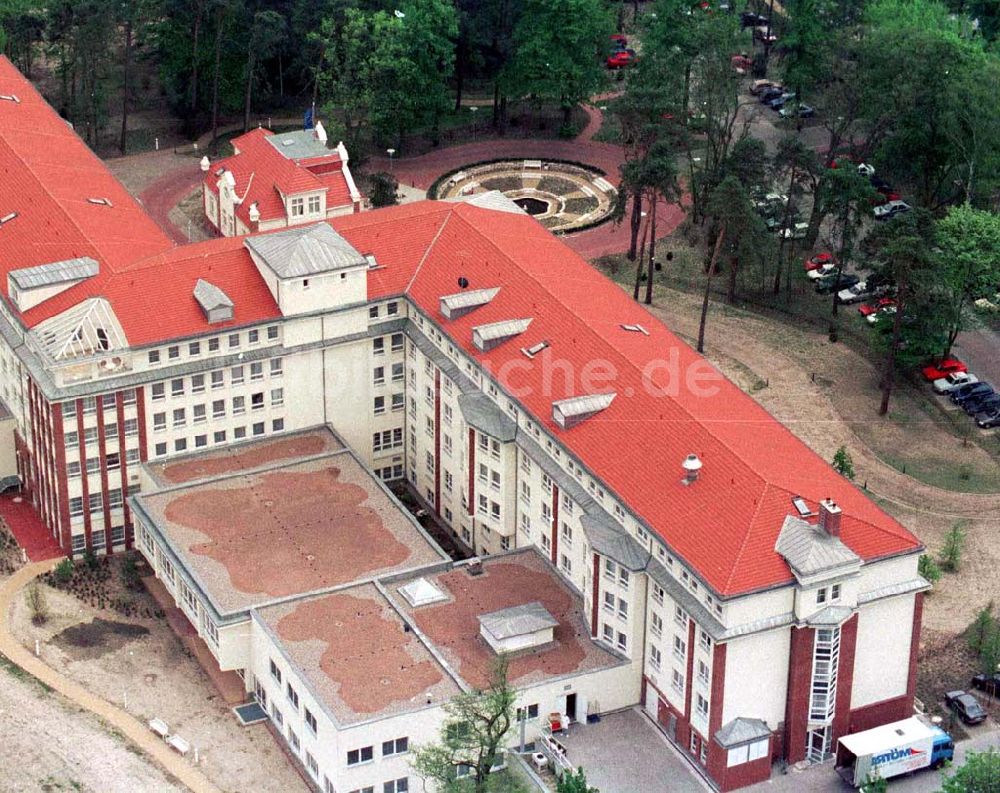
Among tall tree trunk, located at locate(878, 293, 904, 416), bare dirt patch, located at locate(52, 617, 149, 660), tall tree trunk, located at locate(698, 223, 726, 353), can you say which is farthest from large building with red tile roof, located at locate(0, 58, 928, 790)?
tall tree trunk, located at locate(878, 293, 904, 416)

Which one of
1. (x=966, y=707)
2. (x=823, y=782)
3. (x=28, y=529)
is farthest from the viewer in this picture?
(x=28, y=529)

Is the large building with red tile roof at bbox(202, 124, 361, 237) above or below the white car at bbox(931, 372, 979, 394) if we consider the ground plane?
above

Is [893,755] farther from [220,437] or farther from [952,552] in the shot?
[220,437]

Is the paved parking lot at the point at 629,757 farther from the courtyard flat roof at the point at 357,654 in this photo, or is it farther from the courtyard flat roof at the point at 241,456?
the courtyard flat roof at the point at 241,456

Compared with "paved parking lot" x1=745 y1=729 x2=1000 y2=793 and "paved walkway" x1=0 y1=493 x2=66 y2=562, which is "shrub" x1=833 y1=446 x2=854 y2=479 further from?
"paved walkway" x1=0 y1=493 x2=66 y2=562

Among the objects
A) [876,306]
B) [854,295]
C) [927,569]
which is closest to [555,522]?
[927,569]

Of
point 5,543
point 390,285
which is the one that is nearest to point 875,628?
point 390,285
